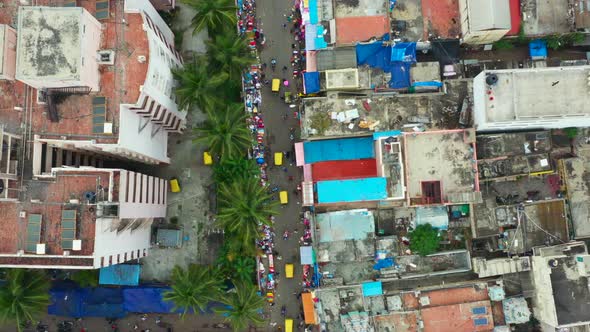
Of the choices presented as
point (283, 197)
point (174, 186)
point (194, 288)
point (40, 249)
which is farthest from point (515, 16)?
point (40, 249)

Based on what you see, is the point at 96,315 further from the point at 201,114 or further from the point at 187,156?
the point at 201,114

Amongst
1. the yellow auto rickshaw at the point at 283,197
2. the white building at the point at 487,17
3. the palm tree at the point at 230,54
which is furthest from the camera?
the yellow auto rickshaw at the point at 283,197

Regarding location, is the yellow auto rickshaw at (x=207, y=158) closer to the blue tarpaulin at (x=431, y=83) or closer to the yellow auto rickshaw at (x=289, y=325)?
the yellow auto rickshaw at (x=289, y=325)

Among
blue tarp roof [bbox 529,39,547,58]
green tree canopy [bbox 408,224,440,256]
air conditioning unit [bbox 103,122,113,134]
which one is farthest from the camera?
blue tarp roof [bbox 529,39,547,58]

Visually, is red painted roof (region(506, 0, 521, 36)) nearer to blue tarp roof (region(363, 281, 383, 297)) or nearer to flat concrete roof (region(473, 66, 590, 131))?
flat concrete roof (region(473, 66, 590, 131))

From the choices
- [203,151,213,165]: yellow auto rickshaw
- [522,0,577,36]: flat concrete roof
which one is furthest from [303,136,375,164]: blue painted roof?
[522,0,577,36]: flat concrete roof

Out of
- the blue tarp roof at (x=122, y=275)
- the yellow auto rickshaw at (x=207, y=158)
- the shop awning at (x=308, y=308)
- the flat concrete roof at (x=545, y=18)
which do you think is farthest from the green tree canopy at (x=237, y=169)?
the flat concrete roof at (x=545, y=18)

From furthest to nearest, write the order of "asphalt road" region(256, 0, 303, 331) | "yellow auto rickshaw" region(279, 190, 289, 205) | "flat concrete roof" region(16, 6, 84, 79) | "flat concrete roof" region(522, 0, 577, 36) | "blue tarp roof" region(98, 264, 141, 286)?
"yellow auto rickshaw" region(279, 190, 289, 205) < "asphalt road" region(256, 0, 303, 331) < "blue tarp roof" region(98, 264, 141, 286) < "flat concrete roof" region(522, 0, 577, 36) < "flat concrete roof" region(16, 6, 84, 79)
